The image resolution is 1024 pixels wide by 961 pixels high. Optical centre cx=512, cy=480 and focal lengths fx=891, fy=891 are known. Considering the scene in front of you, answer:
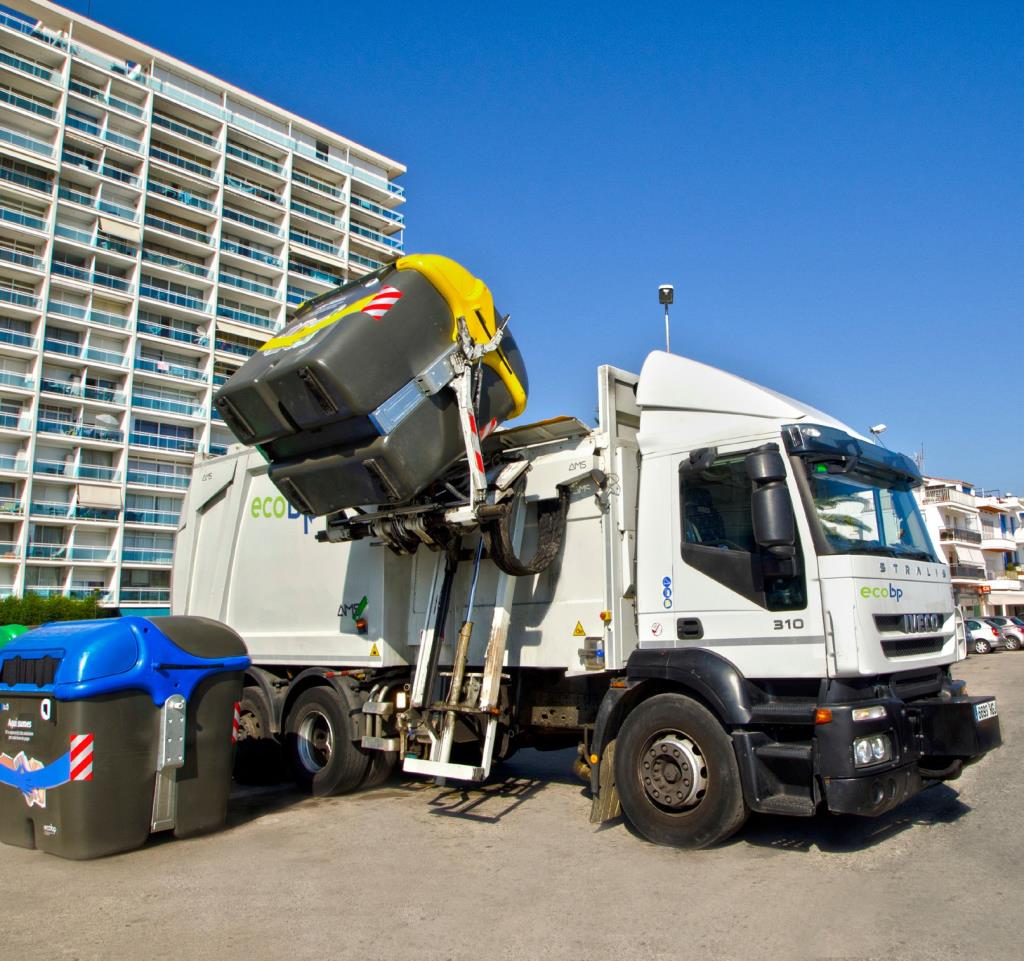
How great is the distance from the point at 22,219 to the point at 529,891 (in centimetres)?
5374

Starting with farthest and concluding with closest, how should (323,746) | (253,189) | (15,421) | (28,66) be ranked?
(253,189) < (28,66) < (15,421) < (323,746)

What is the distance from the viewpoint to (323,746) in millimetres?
7980

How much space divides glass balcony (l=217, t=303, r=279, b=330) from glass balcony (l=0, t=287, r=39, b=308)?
35.2 feet

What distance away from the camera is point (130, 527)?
166 feet

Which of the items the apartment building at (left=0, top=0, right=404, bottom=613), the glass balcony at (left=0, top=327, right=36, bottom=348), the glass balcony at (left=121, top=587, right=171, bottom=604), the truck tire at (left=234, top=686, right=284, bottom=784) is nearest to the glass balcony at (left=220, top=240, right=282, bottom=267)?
the apartment building at (left=0, top=0, right=404, bottom=613)

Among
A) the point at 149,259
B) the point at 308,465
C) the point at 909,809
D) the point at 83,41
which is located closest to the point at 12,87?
the point at 83,41

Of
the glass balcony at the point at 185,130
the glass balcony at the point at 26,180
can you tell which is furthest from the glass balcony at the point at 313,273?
the glass balcony at the point at 26,180

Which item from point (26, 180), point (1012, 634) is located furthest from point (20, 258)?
point (1012, 634)

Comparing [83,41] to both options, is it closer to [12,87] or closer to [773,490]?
[12,87]

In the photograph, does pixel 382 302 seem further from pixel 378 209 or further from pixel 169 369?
pixel 378 209

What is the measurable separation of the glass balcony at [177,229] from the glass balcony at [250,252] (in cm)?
124

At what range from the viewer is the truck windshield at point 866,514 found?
5422mm

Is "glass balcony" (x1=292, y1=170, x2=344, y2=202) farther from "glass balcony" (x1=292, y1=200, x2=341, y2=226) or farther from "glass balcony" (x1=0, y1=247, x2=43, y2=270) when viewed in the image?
"glass balcony" (x1=0, y1=247, x2=43, y2=270)

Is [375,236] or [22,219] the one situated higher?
[375,236]
